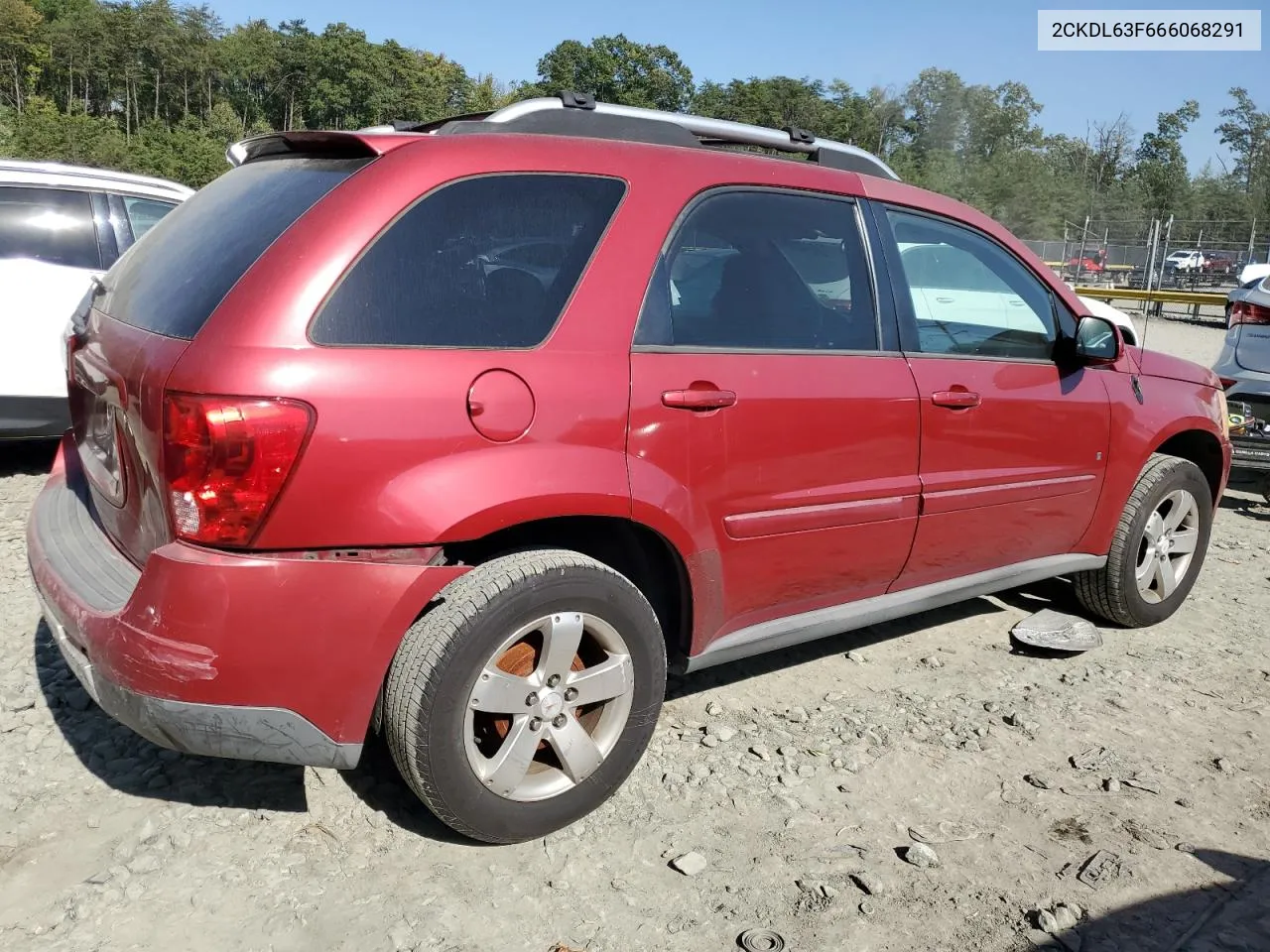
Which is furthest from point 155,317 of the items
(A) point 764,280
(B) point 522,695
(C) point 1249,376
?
(C) point 1249,376

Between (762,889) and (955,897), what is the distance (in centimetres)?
48

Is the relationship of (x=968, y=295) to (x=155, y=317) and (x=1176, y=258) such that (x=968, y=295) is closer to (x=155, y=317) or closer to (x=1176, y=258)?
(x=155, y=317)

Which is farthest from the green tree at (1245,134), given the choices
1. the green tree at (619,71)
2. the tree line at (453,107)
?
the green tree at (619,71)

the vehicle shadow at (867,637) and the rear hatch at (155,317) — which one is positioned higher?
the rear hatch at (155,317)

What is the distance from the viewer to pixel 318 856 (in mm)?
2697

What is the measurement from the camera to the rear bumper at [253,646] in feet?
7.61

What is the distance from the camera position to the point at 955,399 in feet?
11.7

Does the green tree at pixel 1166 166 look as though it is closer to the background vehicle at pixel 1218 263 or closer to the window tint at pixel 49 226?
the background vehicle at pixel 1218 263

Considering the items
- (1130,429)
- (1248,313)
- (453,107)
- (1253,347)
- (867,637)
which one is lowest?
(867,637)

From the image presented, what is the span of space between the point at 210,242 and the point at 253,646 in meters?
1.08

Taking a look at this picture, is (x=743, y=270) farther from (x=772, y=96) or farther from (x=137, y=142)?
(x=772, y=96)

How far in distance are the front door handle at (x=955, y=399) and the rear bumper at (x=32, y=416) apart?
480 cm

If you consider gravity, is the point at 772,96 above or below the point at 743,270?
above

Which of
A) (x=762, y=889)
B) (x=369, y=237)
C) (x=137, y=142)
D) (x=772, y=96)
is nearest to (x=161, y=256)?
(x=369, y=237)
